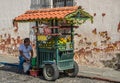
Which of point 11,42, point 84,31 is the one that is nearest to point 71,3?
point 84,31

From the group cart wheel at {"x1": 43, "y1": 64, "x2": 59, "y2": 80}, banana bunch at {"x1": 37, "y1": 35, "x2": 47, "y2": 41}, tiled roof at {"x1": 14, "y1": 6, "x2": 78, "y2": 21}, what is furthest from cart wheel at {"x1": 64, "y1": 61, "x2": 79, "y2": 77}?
tiled roof at {"x1": 14, "y1": 6, "x2": 78, "y2": 21}

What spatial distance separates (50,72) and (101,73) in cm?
190

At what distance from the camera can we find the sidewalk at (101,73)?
37.2ft

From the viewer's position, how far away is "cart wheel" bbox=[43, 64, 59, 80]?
35.8ft

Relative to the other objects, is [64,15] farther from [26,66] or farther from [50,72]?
[26,66]

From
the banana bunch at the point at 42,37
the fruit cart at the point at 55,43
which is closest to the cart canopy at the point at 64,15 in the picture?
the fruit cart at the point at 55,43

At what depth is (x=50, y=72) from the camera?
1114 centimetres

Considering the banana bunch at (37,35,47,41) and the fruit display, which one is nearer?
the fruit display

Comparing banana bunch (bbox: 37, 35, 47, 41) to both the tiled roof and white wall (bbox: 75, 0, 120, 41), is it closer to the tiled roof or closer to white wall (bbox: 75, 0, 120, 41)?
the tiled roof

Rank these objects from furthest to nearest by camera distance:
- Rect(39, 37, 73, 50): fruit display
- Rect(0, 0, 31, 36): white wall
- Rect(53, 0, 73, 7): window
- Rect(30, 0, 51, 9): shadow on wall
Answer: Rect(0, 0, 31, 36): white wall < Rect(30, 0, 51, 9): shadow on wall < Rect(53, 0, 73, 7): window < Rect(39, 37, 73, 50): fruit display

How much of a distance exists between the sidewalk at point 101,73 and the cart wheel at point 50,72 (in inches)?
47.7

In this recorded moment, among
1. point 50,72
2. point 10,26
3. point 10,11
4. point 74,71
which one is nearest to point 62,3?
point 10,11

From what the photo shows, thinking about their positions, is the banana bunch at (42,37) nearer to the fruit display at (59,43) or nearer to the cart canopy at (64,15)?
the fruit display at (59,43)

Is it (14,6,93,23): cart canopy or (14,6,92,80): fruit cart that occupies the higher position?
(14,6,93,23): cart canopy
